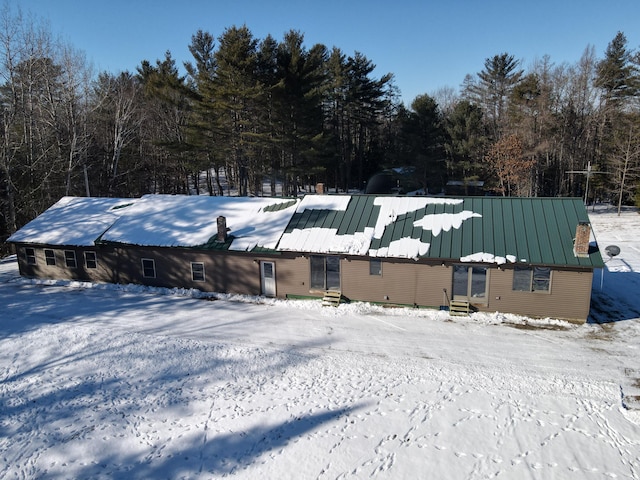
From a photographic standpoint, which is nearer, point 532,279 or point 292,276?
point 532,279

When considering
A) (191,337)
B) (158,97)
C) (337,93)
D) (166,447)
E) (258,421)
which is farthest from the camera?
(337,93)

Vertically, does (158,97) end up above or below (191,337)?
above

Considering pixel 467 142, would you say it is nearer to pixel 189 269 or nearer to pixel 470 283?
pixel 470 283

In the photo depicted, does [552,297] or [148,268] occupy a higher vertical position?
[148,268]

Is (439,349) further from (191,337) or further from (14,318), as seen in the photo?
(14,318)

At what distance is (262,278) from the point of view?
17.8 m

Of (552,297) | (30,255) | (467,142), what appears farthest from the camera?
(467,142)

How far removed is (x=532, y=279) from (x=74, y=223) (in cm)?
2107

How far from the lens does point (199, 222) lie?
19.5m

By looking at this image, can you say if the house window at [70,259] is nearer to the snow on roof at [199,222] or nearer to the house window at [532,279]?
the snow on roof at [199,222]

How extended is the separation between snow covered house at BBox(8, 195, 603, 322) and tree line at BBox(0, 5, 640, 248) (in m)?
9.86

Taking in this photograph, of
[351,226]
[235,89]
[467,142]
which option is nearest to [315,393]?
[351,226]

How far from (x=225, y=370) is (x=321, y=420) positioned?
3481 mm

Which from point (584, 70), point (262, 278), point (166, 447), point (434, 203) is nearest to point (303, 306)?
point (262, 278)
